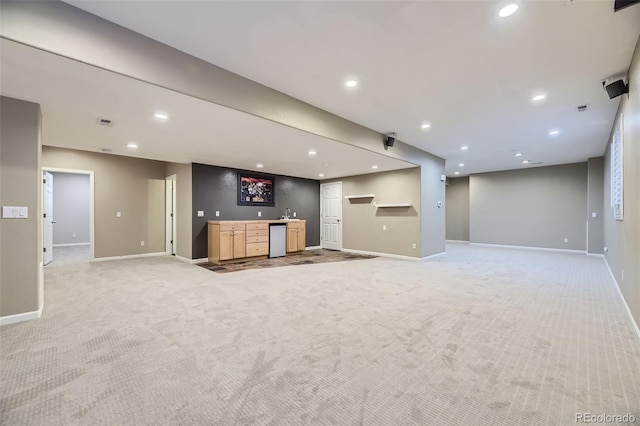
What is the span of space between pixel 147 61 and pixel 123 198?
591cm

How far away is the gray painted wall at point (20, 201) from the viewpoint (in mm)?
2869

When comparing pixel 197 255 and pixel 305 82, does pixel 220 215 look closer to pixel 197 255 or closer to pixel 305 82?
pixel 197 255

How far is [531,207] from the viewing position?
909 cm

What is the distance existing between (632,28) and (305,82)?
3029 millimetres

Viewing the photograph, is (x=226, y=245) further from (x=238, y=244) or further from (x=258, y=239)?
(x=258, y=239)

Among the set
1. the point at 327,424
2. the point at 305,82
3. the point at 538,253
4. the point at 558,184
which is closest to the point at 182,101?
the point at 305,82

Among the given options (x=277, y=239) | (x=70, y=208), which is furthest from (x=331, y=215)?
(x=70, y=208)

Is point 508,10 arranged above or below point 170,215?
above

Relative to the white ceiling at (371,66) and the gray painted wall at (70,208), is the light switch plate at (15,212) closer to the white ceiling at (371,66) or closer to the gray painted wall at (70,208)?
the white ceiling at (371,66)

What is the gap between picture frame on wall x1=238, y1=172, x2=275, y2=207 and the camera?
25.6ft

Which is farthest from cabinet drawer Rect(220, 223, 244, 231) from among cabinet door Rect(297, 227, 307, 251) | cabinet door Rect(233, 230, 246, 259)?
cabinet door Rect(297, 227, 307, 251)

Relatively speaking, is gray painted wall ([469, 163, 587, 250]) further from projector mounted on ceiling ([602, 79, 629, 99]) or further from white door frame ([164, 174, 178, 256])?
white door frame ([164, 174, 178, 256])

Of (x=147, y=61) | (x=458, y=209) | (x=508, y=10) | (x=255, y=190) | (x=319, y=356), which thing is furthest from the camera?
(x=458, y=209)

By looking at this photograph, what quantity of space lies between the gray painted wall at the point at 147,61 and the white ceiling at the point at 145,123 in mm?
117
